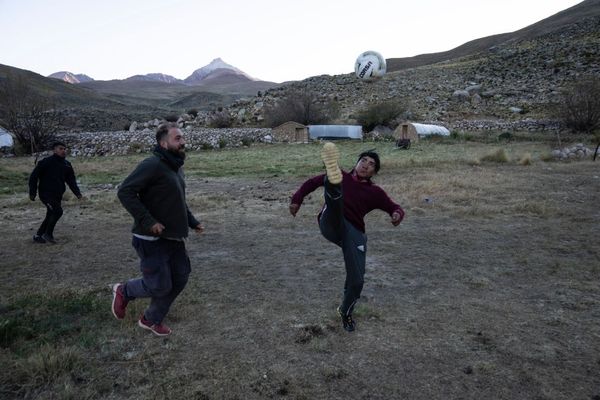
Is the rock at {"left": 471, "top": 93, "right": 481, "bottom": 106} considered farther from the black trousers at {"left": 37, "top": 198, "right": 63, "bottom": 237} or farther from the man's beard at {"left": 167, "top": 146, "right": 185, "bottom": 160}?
the man's beard at {"left": 167, "top": 146, "right": 185, "bottom": 160}

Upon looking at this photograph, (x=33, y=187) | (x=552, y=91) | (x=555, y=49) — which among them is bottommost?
(x=33, y=187)

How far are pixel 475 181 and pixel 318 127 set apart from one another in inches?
765

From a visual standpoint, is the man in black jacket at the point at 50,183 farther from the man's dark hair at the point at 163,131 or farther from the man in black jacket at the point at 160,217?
the man's dark hair at the point at 163,131

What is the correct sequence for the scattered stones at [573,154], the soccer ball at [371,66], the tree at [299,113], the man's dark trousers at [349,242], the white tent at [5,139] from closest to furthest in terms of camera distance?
the man's dark trousers at [349,242] → the scattered stones at [573,154] → the white tent at [5,139] → the tree at [299,113] → the soccer ball at [371,66]

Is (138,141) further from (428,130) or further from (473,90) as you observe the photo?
(473,90)

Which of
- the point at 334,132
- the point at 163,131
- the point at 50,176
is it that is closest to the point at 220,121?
the point at 334,132

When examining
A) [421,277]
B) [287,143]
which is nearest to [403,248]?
[421,277]

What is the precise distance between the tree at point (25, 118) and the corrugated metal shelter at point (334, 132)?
60.1 feet

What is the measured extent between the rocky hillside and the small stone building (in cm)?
853

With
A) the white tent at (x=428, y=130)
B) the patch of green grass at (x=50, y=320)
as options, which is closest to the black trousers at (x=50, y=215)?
the patch of green grass at (x=50, y=320)

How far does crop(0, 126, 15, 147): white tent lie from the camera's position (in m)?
30.2

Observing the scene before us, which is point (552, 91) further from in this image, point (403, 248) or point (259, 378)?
point (259, 378)

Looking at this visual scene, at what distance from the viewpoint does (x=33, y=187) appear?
748cm

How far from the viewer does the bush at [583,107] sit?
2700cm
